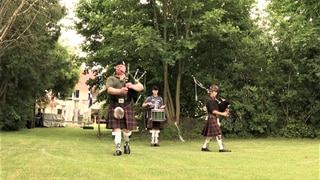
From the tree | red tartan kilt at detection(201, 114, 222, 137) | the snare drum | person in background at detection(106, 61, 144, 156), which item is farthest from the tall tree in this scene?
person in background at detection(106, 61, 144, 156)

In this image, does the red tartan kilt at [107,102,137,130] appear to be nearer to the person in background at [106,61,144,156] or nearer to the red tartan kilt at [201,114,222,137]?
the person in background at [106,61,144,156]

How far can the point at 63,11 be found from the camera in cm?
1972

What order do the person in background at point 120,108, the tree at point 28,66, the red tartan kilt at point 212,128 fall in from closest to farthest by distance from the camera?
the person in background at point 120,108
the red tartan kilt at point 212,128
the tree at point 28,66

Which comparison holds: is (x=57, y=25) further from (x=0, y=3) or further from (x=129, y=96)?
(x=129, y=96)

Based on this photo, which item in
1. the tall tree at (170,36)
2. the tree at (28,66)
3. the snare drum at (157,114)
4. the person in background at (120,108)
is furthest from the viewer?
the tree at (28,66)

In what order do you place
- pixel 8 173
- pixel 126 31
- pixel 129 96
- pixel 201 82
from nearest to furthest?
1. pixel 8 173
2. pixel 129 96
3. pixel 126 31
4. pixel 201 82

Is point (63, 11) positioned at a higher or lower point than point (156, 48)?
higher

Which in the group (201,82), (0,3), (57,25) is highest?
(57,25)

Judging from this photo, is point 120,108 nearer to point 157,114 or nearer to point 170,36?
point 157,114

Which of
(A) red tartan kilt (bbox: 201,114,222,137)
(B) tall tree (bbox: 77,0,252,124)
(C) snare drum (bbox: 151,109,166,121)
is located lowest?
(A) red tartan kilt (bbox: 201,114,222,137)

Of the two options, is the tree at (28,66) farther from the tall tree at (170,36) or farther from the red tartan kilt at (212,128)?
the red tartan kilt at (212,128)

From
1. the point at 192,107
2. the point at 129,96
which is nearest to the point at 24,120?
the point at 192,107

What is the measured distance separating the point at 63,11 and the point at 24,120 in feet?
25.4

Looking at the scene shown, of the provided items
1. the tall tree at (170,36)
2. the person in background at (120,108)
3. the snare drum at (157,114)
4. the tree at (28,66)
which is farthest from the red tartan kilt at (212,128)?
the tree at (28,66)
